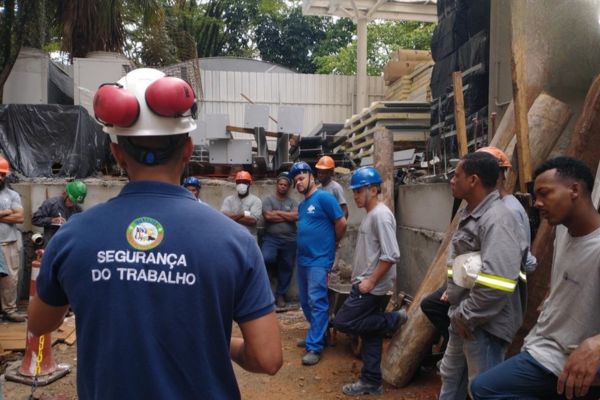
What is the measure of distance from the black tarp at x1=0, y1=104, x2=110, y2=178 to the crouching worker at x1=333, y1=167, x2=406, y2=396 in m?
5.29

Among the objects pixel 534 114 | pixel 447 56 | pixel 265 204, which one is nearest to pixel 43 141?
pixel 265 204

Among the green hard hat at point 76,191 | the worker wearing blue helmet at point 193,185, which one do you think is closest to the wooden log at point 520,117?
the worker wearing blue helmet at point 193,185

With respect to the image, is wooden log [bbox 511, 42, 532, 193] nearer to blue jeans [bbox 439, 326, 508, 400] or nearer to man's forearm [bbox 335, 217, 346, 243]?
blue jeans [bbox 439, 326, 508, 400]

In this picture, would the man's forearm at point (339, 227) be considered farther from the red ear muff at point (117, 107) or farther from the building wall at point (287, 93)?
the building wall at point (287, 93)

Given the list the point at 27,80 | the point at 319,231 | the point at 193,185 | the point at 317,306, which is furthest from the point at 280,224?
the point at 27,80

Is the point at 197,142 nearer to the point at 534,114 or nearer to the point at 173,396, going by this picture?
the point at 534,114

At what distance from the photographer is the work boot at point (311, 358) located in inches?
203

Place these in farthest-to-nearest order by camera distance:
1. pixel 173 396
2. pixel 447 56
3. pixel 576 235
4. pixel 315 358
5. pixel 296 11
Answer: pixel 296 11
pixel 447 56
pixel 315 358
pixel 576 235
pixel 173 396

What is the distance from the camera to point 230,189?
7910 mm

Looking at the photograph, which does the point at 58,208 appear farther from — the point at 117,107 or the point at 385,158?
the point at 117,107

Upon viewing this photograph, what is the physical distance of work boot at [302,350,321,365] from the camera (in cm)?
516

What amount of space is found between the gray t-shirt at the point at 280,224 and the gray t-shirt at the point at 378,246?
2845 mm

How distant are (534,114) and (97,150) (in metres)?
6.58

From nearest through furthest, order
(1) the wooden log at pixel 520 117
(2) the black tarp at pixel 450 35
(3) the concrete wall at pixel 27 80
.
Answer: (1) the wooden log at pixel 520 117 < (2) the black tarp at pixel 450 35 < (3) the concrete wall at pixel 27 80
